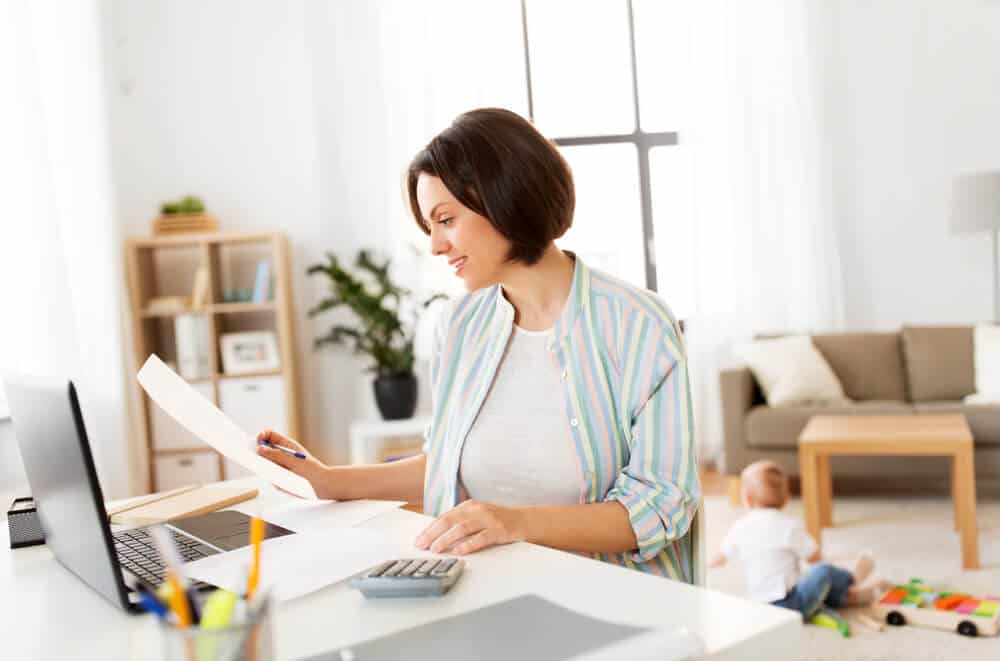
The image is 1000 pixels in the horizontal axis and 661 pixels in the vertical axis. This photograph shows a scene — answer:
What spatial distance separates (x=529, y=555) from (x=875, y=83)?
17.7 ft

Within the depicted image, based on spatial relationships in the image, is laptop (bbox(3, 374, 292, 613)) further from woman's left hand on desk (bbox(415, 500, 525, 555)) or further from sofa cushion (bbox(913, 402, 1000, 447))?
sofa cushion (bbox(913, 402, 1000, 447))

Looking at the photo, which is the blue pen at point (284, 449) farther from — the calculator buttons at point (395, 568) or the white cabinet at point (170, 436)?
the white cabinet at point (170, 436)

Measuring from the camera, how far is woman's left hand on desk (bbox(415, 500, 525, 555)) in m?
1.31

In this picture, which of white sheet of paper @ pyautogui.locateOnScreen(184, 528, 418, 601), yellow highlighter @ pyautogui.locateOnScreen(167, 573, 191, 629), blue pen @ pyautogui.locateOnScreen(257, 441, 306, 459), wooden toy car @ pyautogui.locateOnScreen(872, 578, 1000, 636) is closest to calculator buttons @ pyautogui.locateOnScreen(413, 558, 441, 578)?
white sheet of paper @ pyautogui.locateOnScreen(184, 528, 418, 601)

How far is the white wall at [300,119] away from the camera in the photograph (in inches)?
208

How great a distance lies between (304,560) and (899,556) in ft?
9.97

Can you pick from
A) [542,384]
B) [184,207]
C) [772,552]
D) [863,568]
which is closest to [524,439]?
[542,384]

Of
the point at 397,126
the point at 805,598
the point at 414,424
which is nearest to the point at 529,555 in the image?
the point at 805,598

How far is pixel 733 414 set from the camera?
4859 mm

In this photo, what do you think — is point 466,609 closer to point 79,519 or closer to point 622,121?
point 79,519

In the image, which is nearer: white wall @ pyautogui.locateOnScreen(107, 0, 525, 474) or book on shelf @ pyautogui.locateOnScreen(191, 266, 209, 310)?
book on shelf @ pyautogui.locateOnScreen(191, 266, 209, 310)

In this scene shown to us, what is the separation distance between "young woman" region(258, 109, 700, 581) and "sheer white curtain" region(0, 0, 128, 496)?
2.41 meters

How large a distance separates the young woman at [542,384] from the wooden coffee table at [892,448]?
2413 mm

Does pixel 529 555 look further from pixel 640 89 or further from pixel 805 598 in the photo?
pixel 640 89
